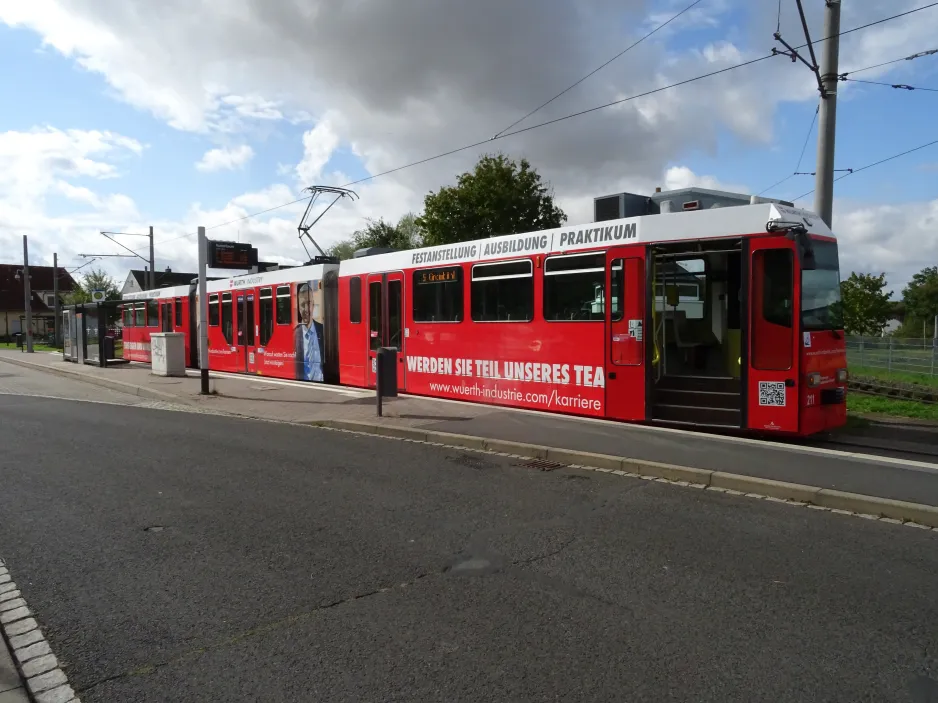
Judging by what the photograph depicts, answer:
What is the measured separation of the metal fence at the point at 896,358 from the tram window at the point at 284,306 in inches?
684

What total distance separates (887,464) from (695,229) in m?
3.80

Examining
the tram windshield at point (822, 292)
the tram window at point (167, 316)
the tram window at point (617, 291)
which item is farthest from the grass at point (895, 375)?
the tram window at point (167, 316)

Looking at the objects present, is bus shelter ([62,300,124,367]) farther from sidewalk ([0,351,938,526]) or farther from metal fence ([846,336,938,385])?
metal fence ([846,336,938,385])

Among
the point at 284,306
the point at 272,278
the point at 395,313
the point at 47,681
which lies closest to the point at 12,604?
the point at 47,681

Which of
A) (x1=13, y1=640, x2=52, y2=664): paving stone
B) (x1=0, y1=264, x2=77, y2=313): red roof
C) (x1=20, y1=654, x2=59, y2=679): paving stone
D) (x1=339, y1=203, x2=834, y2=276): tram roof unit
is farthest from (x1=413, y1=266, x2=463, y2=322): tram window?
(x1=0, y1=264, x2=77, y2=313): red roof

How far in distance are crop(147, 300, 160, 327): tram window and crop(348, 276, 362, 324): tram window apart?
14124 mm

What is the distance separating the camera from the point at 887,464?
7691mm

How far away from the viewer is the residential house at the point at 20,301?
7888 centimetres

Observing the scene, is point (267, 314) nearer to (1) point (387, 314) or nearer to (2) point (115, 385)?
(2) point (115, 385)

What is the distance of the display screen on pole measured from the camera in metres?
17.6

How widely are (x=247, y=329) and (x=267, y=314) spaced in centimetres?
149

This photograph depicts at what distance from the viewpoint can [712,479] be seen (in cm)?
723

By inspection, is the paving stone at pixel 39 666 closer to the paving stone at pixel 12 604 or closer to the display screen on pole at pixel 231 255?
the paving stone at pixel 12 604


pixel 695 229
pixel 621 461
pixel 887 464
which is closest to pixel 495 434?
pixel 621 461
